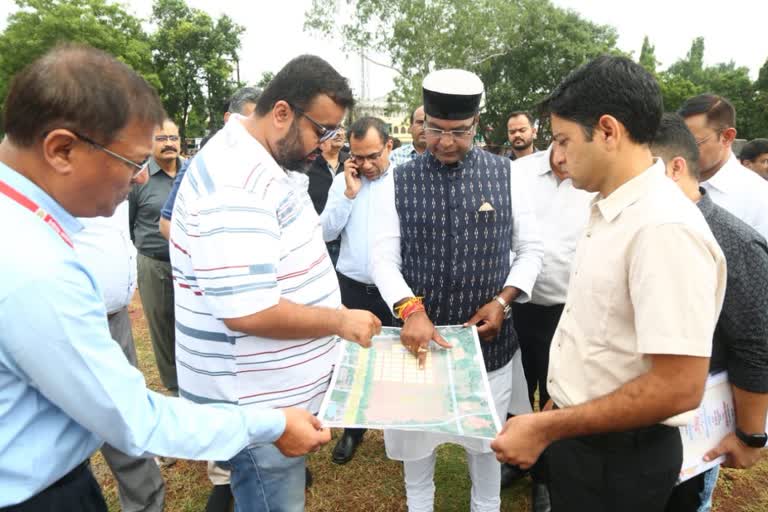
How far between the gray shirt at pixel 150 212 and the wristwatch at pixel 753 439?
3.57 meters

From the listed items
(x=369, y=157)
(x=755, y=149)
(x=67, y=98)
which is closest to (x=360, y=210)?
(x=369, y=157)

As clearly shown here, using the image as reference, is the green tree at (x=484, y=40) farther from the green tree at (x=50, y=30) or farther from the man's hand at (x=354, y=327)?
the man's hand at (x=354, y=327)

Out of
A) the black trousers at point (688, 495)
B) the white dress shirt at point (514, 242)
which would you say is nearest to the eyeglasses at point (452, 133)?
the white dress shirt at point (514, 242)

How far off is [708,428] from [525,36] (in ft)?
88.4

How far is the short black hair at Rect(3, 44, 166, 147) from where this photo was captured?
3.09 feet

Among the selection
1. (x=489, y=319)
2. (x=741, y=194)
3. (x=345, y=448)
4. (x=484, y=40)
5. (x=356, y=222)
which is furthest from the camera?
(x=484, y=40)

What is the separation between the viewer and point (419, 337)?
1.88 metres

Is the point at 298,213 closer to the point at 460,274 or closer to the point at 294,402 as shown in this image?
the point at 294,402

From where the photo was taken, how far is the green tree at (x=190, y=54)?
92.3 feet

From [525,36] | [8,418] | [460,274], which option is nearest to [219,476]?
[460,274]

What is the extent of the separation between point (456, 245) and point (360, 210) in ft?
4.76

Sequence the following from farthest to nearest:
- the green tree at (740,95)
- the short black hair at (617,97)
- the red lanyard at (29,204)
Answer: the green tree at (740,95) < the short black hair at (617,97) < the red lanyard at (29,204)

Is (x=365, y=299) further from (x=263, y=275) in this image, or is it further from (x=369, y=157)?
(x=263, y=275)

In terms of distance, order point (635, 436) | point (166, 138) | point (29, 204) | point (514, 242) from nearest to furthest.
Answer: point (29, 204) < point (635, 436) < point (514, 242) < point (166, 138)
